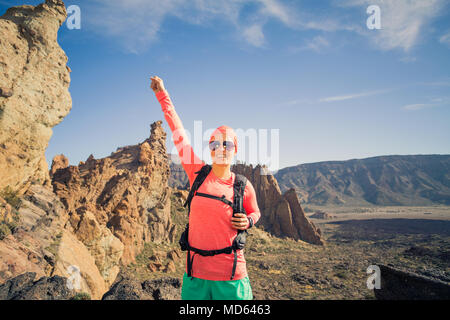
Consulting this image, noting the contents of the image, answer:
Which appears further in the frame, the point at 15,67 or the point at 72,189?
the point at 72,189

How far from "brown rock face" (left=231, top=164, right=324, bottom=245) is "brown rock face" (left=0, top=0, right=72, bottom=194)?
40.3 meters

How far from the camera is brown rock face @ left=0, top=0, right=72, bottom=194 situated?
730 cm

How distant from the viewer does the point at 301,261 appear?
29.1m

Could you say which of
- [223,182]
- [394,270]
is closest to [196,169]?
[223,182]

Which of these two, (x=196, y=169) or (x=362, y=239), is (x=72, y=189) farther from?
(x=362, y=239)

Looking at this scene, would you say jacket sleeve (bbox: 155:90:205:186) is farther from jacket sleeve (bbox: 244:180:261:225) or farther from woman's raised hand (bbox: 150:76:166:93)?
jacket sleeve (bbox: 244:180:261:225)

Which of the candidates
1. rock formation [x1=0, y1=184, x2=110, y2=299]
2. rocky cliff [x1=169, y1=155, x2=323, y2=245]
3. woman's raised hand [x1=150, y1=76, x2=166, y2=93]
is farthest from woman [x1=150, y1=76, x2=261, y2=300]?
rocky cliff [x1=169, y1=155, x2=323, y2=245]

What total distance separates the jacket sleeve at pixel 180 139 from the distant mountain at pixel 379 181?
15006 centimetres

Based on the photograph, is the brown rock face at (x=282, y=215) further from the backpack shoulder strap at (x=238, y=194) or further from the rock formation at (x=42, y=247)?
the backpack shoulder strap at (x=238, y=194)

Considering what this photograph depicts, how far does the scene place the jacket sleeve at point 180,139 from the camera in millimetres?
2416

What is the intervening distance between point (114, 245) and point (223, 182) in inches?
519

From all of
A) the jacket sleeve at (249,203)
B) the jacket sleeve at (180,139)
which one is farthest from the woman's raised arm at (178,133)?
the jacket sleeve at (249,203)

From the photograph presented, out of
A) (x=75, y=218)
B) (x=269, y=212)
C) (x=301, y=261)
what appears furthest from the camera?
(x=269, y=212)

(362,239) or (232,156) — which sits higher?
(232,156)
